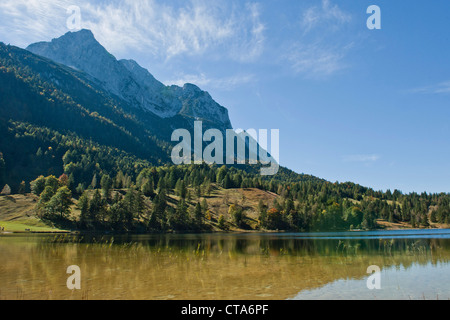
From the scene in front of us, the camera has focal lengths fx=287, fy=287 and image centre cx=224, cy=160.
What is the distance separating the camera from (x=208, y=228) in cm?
15675

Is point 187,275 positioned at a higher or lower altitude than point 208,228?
higher

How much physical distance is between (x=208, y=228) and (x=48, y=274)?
131520 millimetres

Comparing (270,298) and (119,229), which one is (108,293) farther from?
(119,229)

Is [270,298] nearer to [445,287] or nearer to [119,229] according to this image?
[445,287]
